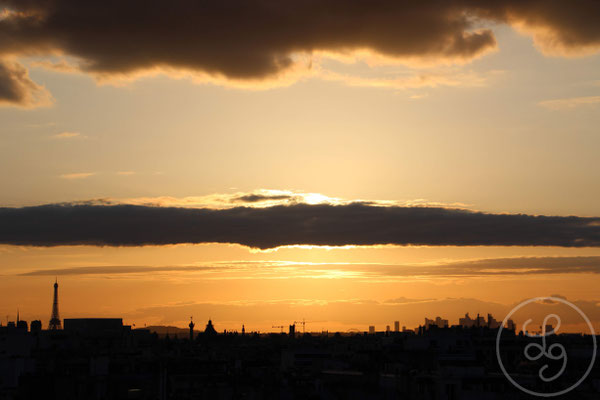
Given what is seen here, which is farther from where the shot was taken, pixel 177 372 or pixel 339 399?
pixel 177 372

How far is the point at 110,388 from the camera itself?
476ft

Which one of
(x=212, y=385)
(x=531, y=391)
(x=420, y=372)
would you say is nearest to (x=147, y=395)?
(x=212, y=385)

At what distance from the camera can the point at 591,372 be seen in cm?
14500

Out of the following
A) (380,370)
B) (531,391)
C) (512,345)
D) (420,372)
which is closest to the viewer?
(531,391)

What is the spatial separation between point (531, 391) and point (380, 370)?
41.2 m

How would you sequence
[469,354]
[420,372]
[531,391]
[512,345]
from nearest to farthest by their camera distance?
[531,391] → [420,372] → [469,354] → [512,345]

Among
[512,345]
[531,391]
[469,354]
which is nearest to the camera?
[531,391]

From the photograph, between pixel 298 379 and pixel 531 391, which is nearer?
pixel 531 391

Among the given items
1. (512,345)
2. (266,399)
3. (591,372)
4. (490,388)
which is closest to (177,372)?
(266,399)

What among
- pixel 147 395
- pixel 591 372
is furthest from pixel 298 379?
pixel 591 372

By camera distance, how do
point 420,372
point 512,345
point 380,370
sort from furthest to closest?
point 512,345 → point 380,370 → point 420,372

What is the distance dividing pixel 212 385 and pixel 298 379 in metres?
13.6

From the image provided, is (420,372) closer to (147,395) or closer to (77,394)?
(147,395)

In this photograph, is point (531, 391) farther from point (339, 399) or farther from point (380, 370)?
point (380, 370)
